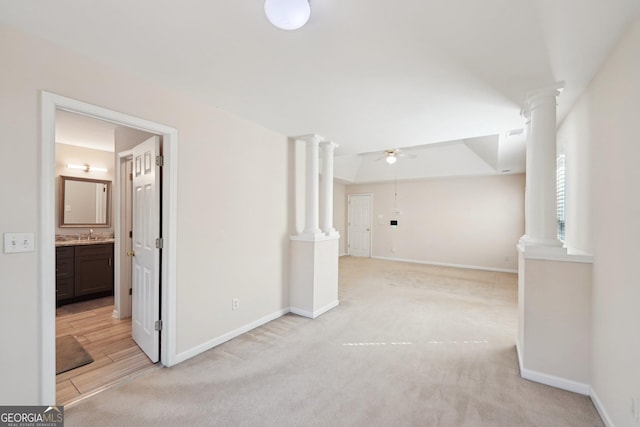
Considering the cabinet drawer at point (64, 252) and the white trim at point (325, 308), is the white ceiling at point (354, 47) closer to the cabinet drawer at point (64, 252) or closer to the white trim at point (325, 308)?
the white trim at point (325, 308)

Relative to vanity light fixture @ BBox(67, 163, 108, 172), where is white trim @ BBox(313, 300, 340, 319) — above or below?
below

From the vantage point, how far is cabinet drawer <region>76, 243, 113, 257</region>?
4.01 m

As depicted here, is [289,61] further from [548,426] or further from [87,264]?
[87,264]

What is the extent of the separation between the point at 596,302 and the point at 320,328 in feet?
8.21

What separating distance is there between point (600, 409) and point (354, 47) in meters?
2.97

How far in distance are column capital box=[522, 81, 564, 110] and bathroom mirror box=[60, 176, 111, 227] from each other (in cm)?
617

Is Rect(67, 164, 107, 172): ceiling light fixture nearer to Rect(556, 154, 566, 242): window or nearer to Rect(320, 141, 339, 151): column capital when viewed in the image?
Rect(320, 141, 339, 151): column capital

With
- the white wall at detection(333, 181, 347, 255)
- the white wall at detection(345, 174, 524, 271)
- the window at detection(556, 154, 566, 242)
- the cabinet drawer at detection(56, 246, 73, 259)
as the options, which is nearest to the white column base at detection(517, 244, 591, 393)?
the window at detection(556, 154, 566, 242)

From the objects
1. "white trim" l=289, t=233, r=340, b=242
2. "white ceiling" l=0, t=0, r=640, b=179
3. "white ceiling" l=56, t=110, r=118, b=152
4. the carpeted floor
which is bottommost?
the carpeted floor

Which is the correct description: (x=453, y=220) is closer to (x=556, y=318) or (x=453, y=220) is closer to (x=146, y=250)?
(x=556, y=318)

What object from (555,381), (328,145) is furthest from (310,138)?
(555,381)

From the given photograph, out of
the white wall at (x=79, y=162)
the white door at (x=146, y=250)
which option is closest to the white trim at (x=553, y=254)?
the white door at (x=146, y=250)

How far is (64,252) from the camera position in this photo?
3867mm

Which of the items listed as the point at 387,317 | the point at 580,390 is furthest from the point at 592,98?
the point at 387,317
